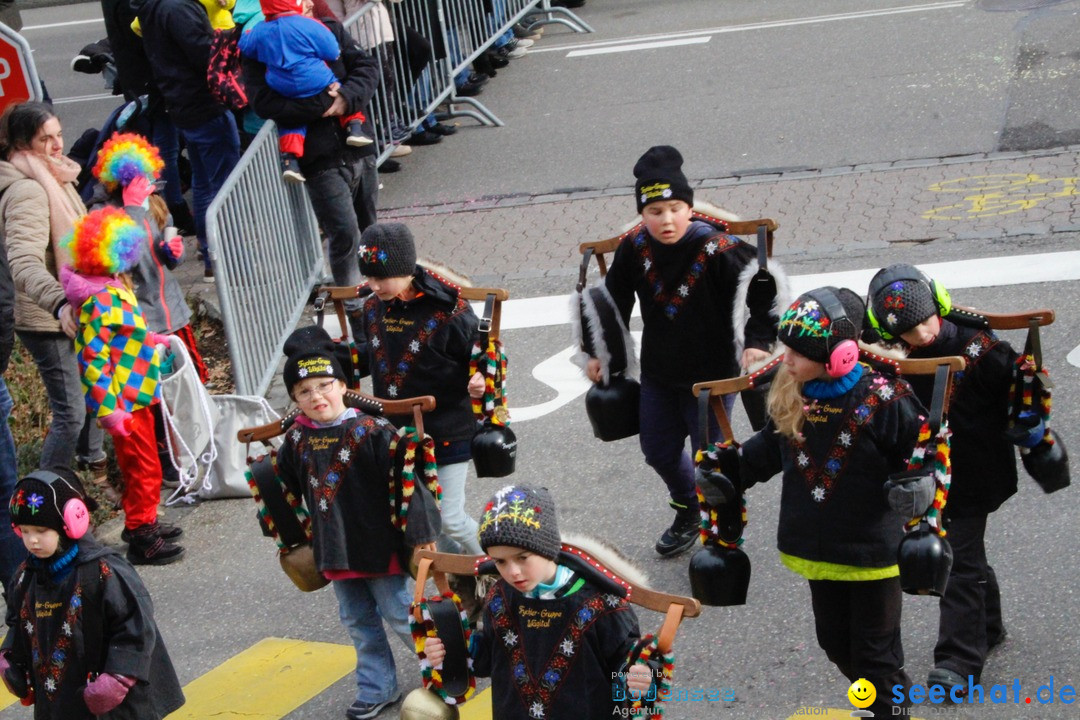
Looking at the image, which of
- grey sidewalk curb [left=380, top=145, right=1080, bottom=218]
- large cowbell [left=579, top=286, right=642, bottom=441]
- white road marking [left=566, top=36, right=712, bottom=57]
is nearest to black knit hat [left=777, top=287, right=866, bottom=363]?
large cowbell [left=579, top=286, right=642, bottom=441]

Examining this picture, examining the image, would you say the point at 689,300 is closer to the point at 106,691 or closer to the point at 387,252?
the point at 387,252

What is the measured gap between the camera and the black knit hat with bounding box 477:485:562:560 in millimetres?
3867

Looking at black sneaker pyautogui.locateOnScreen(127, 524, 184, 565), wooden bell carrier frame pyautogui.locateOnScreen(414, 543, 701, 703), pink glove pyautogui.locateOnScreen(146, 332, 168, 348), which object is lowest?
black sneaker pyautogui.locateOnScreen(127, 524, 184, 565)

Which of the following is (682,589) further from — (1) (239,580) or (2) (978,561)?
(1) (239,580)

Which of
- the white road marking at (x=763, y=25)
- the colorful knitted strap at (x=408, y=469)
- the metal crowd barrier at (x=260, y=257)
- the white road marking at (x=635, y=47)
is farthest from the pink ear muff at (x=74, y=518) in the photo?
the white road marking at (x=763, y=25)

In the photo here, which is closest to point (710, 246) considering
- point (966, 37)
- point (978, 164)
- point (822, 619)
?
point (822, 619)

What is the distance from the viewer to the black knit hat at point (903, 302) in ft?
15.4

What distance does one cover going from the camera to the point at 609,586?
13.1 ft

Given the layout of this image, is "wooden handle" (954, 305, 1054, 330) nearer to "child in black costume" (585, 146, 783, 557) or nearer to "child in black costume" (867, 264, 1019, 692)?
"child in black costume" (867, 264, 1019, 692)

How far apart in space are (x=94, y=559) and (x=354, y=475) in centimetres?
98

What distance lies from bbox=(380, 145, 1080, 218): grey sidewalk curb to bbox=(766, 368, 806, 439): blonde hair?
6.66 metres

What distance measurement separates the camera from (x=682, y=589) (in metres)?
6.12

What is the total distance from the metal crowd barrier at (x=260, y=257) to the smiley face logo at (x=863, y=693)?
4.70 m

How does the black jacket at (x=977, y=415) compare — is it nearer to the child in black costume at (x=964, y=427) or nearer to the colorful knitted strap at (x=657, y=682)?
the child in black costume at (x=964, y=427)
